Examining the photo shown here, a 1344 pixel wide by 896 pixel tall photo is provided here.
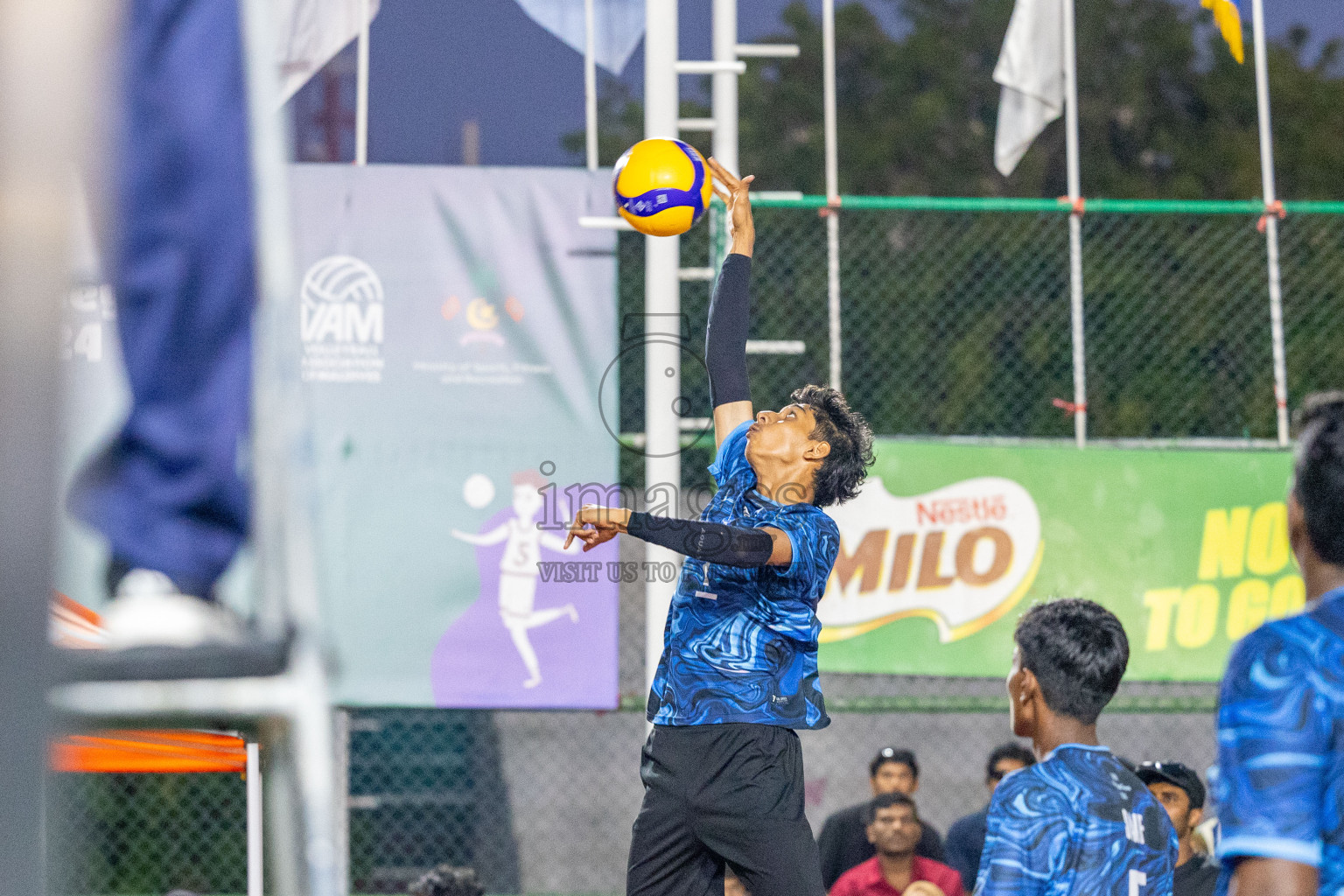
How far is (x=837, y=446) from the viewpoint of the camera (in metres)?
3.72

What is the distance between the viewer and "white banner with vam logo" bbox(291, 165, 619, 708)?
6523 mm

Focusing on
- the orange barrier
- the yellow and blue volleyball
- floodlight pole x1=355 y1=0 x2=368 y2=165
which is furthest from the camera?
floodlight pole x1=355 y1=0 x2=368 y2=165

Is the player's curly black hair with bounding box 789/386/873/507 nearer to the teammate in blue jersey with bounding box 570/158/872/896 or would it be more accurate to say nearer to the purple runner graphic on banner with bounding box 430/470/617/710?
the teammate in blue jersey with bounding box 570/158/872/896

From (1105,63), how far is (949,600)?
18790 mm

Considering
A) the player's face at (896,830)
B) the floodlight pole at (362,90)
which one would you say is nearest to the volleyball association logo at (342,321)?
the floodlight pole at (362,90)

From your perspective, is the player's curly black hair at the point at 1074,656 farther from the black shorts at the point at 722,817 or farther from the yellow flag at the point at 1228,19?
the yellow flag at the point at 1228,19

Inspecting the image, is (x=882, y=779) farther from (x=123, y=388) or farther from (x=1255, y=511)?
(x=123, y=388)

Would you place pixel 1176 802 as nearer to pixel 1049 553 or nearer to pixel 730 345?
pixel 730 345

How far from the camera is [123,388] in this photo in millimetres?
1240

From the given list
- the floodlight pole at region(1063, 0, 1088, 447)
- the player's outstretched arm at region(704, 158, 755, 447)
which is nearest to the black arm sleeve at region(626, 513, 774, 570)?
the player's outstretched arm at region(704, 158, 755, 447)

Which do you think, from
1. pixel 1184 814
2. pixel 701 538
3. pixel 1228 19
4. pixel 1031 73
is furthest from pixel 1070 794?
pixel 1031 73

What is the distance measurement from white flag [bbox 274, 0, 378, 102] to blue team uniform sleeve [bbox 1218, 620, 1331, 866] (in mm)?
6209

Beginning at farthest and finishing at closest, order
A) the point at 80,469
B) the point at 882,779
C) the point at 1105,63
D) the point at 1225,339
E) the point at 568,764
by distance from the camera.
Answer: the point at 1105,63 < the point at 1225,339 < the point at 568,764 < the point at 882,779 < the point at 80,469

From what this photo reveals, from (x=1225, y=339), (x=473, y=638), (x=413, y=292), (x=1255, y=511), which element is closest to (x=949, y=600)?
(x=1255, y=511)
